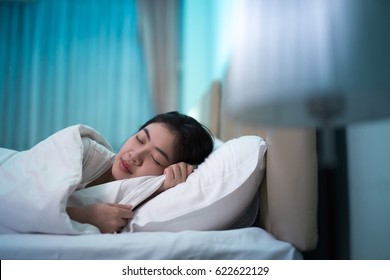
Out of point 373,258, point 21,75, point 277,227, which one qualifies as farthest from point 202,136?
point 21,75

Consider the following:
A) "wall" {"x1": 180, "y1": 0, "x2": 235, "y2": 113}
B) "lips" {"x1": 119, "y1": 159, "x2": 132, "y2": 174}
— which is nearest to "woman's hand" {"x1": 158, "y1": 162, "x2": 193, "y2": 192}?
"lips" {"x1": 119, "y1": 159, "x2": 132, "y2": 174}

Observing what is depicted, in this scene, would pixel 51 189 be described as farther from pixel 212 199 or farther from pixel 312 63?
pixel 312 63

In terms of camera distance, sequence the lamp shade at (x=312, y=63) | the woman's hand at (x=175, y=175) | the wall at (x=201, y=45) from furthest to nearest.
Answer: the wall at (x=201, y=45) < the woman's hand at (x=175, y=175) < the lamp shade at (x=312, y=63)

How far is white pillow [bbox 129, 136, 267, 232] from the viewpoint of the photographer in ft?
2.10

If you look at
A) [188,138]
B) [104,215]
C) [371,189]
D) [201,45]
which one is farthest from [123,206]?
[201,45]

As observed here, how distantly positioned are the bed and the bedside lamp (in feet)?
0.41

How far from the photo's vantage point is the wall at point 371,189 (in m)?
0.55

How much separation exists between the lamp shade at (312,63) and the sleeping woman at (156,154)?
1.44ft

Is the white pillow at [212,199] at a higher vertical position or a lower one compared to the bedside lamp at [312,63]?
lower

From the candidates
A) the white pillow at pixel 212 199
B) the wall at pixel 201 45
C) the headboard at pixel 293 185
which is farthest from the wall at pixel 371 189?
the wall at pixel 201 45

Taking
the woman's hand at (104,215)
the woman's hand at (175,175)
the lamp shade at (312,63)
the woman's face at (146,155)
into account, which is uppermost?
the lamp shade at (312,63)

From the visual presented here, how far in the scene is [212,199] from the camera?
2.11 ft

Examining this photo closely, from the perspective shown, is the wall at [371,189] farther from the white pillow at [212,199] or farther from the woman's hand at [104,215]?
the woman's hand at [104,215]

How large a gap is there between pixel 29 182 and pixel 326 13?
57cm
